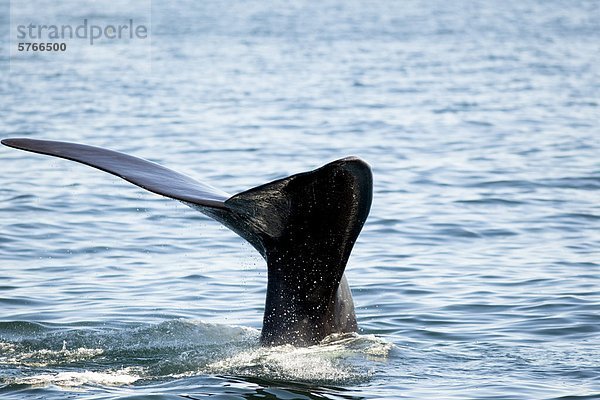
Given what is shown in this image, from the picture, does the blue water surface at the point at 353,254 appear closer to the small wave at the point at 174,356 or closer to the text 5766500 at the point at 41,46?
the small wave at the point at 174,356

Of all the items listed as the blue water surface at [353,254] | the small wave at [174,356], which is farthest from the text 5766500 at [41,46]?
the small wave at [174,356]

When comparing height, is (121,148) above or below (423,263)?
above

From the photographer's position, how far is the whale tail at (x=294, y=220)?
6.24m

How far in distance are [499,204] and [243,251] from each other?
3.58m

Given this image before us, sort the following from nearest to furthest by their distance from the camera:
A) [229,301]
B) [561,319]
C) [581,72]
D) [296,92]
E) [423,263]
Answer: [561,319]
[229,301]
[423,263]
[296,92]
[581,72]

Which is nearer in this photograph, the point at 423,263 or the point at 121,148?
the point at 423,263

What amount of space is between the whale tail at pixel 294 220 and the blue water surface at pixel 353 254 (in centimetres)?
20

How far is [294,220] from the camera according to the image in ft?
21.0

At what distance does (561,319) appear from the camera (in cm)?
880

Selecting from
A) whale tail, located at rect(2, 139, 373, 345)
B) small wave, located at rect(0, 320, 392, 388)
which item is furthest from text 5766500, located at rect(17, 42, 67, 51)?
whale tail, located at rect(2, 139, 373, 345)

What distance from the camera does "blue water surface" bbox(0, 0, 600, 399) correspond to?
7012mm

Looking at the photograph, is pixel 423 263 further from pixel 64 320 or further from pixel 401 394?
pixel 401 394

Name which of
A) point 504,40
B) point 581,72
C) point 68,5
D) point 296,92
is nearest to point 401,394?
point 296,92

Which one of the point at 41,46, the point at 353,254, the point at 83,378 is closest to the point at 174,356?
the point at 83,378
